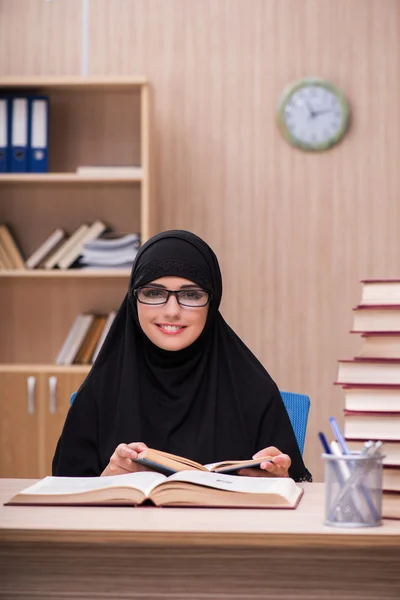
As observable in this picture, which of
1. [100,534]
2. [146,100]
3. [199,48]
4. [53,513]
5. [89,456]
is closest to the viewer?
[100,534]

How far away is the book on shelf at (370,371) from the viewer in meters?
1.44

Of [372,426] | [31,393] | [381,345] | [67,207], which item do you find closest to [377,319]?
[381,345]

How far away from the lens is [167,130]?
4496 mm

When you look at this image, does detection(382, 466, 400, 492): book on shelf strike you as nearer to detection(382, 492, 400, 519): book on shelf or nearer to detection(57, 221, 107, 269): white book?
detection(382, 492, 400, 519): book on shelf

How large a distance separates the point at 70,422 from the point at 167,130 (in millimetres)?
2607

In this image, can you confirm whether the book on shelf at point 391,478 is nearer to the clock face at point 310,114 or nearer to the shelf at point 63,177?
the shelf at point 63,177

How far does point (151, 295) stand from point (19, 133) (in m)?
2.31

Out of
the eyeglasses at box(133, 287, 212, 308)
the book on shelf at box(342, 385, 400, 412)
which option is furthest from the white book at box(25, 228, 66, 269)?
the book on shelf at box(342, 385, 400, 412)

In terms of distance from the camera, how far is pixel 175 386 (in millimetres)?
2146

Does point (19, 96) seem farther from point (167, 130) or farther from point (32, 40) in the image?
point (167, 130)

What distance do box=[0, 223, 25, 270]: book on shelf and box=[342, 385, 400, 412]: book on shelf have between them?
10.0 feet

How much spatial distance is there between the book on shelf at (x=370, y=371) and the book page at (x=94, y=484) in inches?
14.5

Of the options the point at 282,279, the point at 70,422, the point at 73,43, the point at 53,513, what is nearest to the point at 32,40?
the point at 73,43

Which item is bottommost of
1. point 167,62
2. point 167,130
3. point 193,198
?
point 193,198
